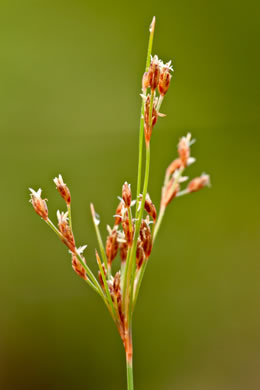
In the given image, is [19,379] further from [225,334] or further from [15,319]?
[225,334]

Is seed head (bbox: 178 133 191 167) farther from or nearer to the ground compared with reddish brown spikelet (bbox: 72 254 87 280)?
farther from the ground

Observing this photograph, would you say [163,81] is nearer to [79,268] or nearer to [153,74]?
[153,74]

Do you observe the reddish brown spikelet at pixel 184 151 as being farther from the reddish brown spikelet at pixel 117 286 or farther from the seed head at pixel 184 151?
the reddish brown spikelet at pixel 117 286

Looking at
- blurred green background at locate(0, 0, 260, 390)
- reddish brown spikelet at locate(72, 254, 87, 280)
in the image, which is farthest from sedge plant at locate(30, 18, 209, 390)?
blurred green background at locate(0, 0, 260, 390)

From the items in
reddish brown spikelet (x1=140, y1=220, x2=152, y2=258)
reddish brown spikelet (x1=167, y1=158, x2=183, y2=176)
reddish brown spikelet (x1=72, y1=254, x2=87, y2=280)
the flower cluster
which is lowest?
Answer: reddish brown spikelet (x1=72, y1=254, x2=87, y2=280)

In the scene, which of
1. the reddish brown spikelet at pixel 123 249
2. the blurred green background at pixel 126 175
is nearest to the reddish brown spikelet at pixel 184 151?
the reddish brown spikelet at pixel 123 249

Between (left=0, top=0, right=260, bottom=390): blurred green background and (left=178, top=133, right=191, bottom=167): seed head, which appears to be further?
(left=0, top=0, right=260, bottom=390): blurred green background

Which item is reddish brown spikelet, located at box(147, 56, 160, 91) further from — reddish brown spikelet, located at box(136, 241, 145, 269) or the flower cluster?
reddish brown spikelet, located at box(136, 241, 145, 269)
